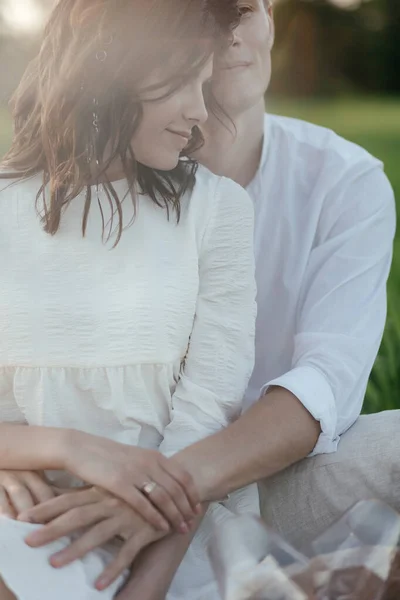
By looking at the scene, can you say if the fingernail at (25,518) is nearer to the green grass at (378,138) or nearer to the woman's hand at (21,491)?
the woman's hand at (21,491)

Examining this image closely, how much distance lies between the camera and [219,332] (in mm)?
1916

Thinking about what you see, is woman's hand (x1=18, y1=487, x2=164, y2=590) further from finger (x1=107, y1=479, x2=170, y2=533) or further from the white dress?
the white dress

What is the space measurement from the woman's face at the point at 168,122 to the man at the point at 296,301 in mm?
330

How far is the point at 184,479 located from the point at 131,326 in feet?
1.04

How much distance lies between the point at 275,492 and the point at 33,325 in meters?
0.66

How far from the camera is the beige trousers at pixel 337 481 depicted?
78.3 inches

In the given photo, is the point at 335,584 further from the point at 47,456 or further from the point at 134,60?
the point at 134,60

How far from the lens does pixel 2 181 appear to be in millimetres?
1924

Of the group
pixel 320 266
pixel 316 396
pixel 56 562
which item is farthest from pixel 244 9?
pixel 56 562

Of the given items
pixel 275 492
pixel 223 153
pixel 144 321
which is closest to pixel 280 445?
pixel 275 492

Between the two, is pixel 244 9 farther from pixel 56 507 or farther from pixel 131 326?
pixel 56 507

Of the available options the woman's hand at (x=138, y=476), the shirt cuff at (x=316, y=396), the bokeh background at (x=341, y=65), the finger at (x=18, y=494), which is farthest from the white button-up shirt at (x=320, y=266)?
the bokeh background at (x=341, y=65)

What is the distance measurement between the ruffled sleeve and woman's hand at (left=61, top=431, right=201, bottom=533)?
14 cm

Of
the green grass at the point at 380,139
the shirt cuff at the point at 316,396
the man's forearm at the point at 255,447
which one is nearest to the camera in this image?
the man's forearm at the point at 255,447
